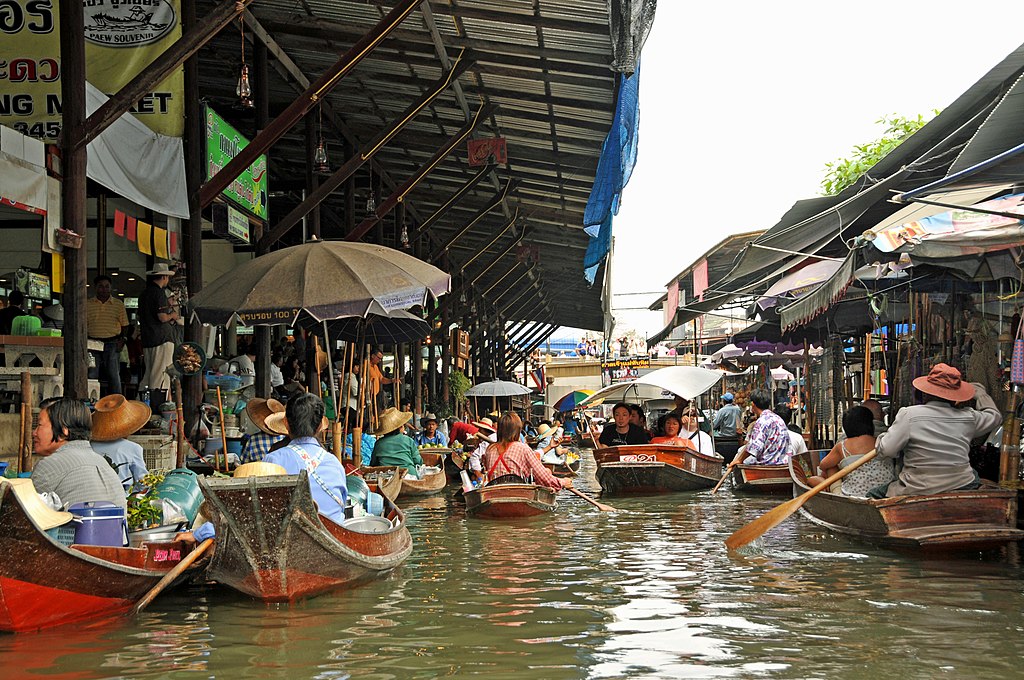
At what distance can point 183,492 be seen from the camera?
715 cm

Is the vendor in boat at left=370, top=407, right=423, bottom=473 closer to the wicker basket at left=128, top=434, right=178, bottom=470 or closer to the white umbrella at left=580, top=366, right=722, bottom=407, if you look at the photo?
the wicker basket at left=128, top=434, right=178, bottom=470

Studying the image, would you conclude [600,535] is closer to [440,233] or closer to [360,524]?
[360,524]

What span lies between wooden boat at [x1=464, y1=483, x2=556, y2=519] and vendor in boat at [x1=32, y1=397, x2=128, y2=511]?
5.56 m

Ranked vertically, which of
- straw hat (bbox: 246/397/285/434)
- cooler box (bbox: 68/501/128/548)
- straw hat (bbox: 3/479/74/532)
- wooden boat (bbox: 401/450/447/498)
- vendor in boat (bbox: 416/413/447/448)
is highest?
straw hat (bbox: 246/397/285/434)

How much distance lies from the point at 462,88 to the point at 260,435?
625 centimetres

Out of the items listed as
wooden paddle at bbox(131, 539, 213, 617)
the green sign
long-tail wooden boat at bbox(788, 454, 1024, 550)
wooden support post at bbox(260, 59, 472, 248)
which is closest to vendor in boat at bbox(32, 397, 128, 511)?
wooden paddle at bbox(131, 539, 213, 617)

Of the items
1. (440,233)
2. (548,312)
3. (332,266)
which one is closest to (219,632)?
(332,266)

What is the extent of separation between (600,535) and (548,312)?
29145mm

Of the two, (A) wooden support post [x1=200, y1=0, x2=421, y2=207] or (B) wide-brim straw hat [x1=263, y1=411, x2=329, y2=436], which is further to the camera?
(A) wooden support post [x1=200, y1=0, x2=421, y2=207]

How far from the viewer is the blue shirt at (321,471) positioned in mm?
6637

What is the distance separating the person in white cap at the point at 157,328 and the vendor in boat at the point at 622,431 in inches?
258

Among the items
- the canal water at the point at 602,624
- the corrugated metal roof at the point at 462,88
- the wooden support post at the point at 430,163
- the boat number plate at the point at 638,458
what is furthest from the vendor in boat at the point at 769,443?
the wooden support post at the point at 430,163

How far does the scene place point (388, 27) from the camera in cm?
1038

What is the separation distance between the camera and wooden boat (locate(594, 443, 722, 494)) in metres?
14.2
